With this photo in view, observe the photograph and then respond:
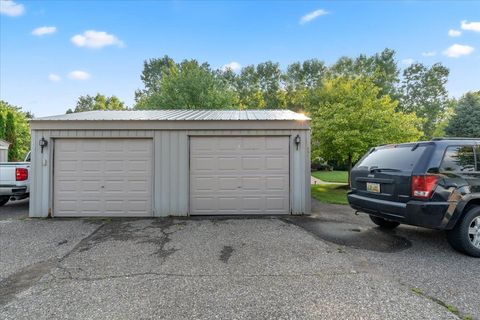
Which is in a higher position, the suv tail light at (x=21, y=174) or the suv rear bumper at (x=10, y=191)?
the suv tail light at (x=21, y=174)

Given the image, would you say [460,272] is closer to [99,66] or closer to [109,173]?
[109,173]

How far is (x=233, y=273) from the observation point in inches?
138

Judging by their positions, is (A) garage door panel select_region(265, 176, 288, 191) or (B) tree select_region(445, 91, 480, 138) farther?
(B) tree select_region(445, 91, 480, 138)

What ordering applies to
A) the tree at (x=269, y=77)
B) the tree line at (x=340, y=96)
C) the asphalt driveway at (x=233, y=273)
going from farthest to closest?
the tree at (x=269, y=77), the tree line at (x=340, y=96), the asphalt driveway at (x=233, y=273)

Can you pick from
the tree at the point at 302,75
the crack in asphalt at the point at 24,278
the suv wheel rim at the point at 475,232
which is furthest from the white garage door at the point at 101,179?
the tree at the point at 302,75

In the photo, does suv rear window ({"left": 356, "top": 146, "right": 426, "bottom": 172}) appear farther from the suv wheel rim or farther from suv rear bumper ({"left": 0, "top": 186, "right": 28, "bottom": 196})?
suv rear bumper ({"left": 0, "top": 186, "right": 28, "bottom": 196})

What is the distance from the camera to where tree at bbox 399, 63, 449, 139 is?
34.8 metres

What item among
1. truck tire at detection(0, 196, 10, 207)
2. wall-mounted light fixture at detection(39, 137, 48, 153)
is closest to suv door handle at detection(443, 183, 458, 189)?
wall-mounted light fixture at detection(39, 137, 48, 153)

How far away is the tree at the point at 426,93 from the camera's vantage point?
1369 inches

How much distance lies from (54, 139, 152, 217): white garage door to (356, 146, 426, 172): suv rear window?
5272mm

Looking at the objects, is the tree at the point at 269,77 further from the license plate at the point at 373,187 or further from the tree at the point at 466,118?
the license plate at the point at 373,187

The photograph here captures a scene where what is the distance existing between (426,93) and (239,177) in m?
38.9

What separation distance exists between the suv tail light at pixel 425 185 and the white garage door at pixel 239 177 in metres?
3.39

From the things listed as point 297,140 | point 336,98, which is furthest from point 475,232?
point 336,98
